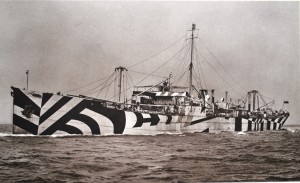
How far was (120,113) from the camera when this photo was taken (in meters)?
9.13

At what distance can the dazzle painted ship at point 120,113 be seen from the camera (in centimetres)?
730

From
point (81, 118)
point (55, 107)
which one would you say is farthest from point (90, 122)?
point (55, 107)

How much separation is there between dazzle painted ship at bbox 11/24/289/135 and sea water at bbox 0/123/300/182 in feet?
3.30

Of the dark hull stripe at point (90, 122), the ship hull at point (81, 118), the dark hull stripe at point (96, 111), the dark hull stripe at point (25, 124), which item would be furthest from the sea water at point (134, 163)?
the dark hull stripe at point (90, 122)

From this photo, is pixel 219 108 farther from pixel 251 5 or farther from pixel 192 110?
pixel 251 5

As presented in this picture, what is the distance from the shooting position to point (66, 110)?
7883 mm

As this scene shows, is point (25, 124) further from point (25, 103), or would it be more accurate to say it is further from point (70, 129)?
point (70, 129)

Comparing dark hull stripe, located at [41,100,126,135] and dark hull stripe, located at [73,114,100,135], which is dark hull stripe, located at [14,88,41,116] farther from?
dark hull stripe, located at [73,114,100,135]

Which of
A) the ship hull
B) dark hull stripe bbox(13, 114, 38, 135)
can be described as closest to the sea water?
dark hull stripe bbox(13, 114, 38, 135)

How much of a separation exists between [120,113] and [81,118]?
1.36 metres

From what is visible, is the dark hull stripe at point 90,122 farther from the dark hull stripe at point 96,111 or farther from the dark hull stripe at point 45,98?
the dark hull stripe at point 45,98

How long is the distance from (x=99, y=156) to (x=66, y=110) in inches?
110

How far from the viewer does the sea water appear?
15.2ft

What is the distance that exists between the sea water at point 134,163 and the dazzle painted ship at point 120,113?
101 cm
